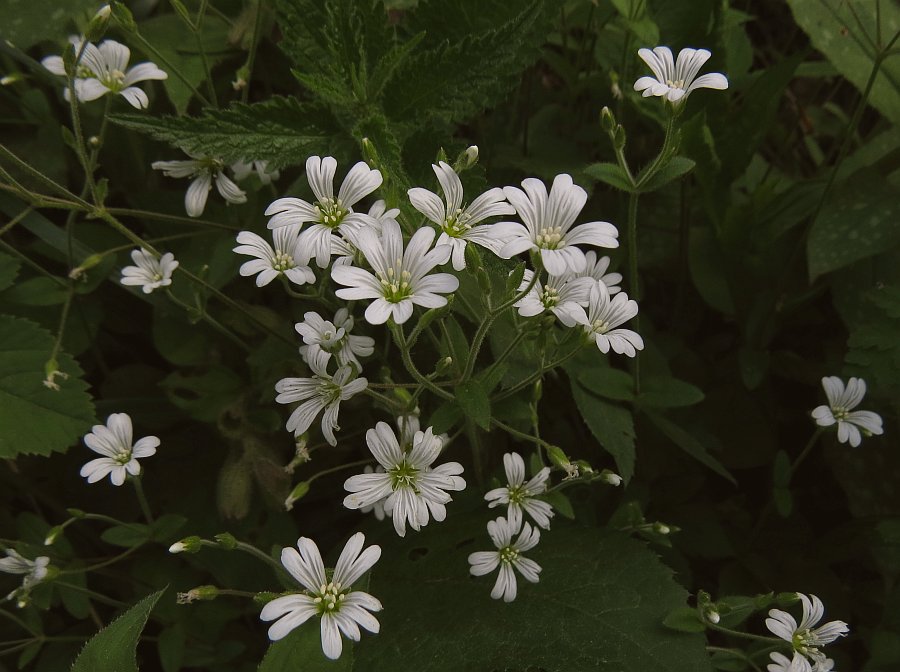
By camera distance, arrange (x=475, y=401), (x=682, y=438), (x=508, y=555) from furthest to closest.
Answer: (x=682, y=438), (x=508, y=555), (x=475, y=401)

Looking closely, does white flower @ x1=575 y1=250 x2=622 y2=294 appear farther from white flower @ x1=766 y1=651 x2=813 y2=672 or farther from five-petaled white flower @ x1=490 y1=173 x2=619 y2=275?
white flower @ x1=766 y1=651 x2=813 y2=672

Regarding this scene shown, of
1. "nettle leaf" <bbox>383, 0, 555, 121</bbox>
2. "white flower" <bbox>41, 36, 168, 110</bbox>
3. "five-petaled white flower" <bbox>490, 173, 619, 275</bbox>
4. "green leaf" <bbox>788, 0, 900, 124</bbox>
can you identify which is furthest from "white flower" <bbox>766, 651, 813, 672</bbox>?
"white flower" <bbox>41, 36, 168, 110</bbox>

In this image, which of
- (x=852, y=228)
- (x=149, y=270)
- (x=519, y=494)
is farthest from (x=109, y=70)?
(x=852, y=228)

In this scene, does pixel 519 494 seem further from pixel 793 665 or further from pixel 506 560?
pixel 793 665

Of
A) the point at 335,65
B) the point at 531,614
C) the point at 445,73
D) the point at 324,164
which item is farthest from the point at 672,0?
the point at 531,614

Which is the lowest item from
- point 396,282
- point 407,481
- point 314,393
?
point 407,481

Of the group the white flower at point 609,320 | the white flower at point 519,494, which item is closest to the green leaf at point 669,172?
the white flower at point 609,320

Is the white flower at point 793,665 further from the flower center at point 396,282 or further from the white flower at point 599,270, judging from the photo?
the flower center at point 396,282
